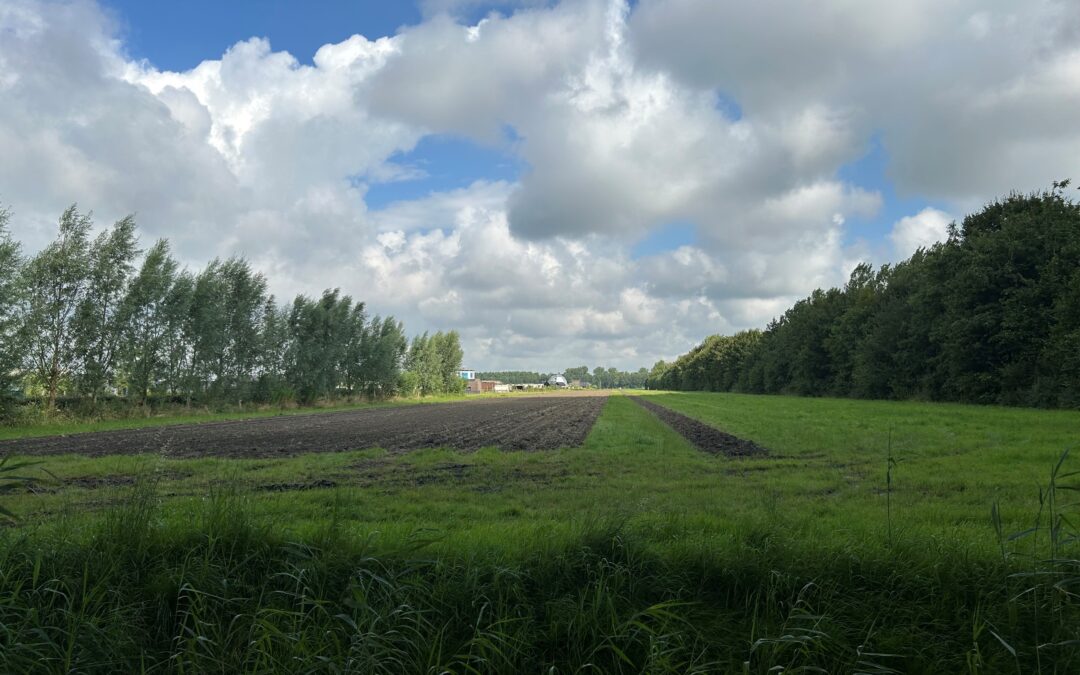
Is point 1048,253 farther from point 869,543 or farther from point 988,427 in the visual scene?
point 869,543

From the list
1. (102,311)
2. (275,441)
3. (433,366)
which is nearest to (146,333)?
(102,311)

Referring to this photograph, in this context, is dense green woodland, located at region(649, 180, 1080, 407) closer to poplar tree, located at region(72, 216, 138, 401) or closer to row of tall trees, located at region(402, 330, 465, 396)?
poplar tree, located at region(72, 216, 138, 401)

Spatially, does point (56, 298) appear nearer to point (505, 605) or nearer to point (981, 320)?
point (505, 605)

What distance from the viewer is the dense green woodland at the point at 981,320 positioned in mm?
32406

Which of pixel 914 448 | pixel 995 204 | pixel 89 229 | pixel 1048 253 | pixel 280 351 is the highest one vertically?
pixel 995 204

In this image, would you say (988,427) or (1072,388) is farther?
(1072,388)

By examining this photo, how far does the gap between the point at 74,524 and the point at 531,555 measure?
15.3 feet

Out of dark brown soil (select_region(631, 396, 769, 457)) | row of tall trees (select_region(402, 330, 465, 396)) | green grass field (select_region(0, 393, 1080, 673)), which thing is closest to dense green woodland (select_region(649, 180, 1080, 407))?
dark brown soil (select_region(631, 396, 769, 457))

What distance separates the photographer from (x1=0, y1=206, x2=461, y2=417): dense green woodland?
101ft

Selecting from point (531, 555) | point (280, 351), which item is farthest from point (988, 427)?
point (280, 351)

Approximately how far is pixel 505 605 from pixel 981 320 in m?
43.9

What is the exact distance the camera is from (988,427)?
2038cm

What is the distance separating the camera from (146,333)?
38.9m

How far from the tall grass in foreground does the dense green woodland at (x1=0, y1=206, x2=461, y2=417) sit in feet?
102
